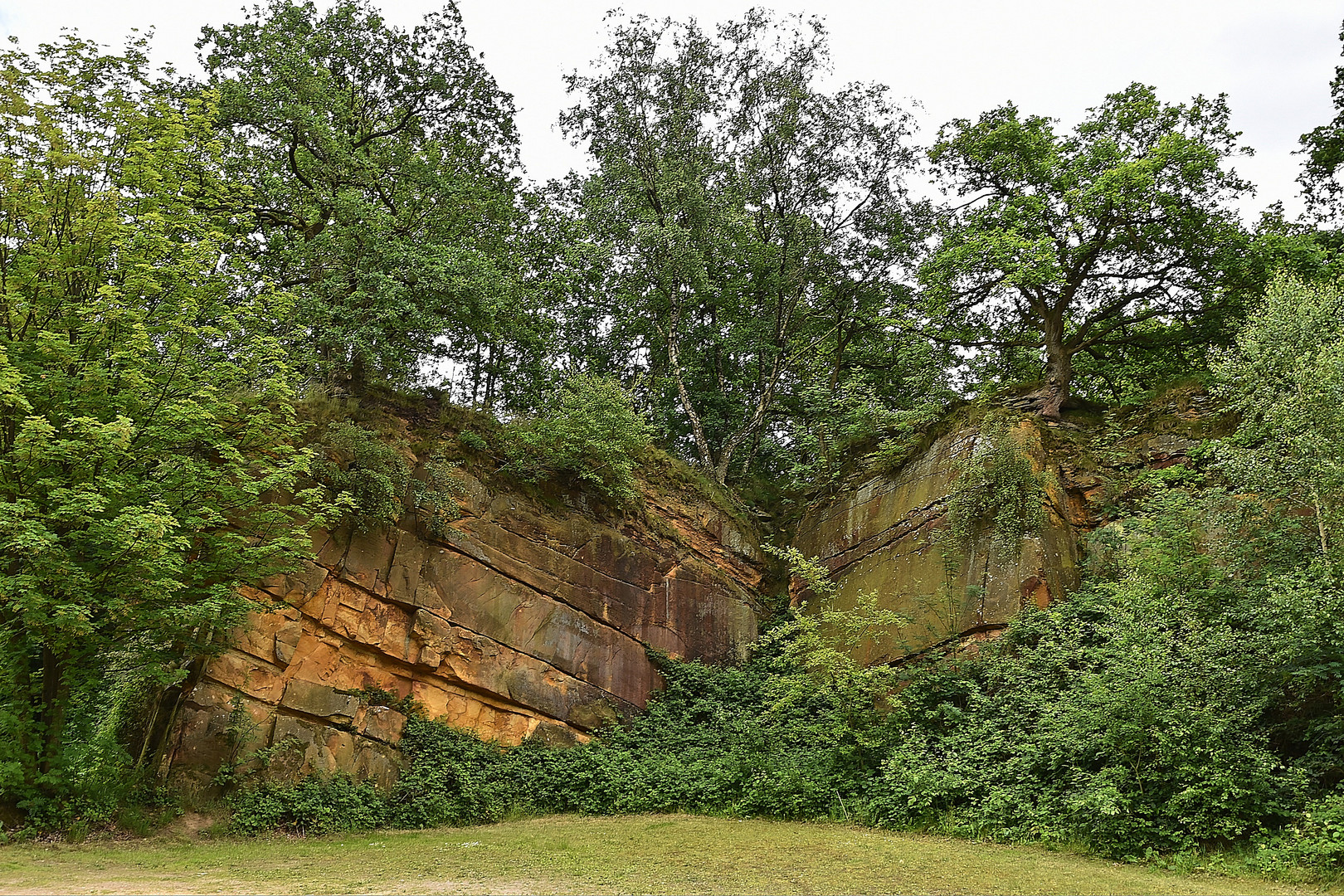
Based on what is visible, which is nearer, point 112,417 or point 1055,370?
point 112,417

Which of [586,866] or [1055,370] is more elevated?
[1055,370]

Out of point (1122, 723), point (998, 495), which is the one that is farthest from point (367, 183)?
point (1122, 723)

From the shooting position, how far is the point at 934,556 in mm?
16500

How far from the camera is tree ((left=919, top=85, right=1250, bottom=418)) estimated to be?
17859 millimetres

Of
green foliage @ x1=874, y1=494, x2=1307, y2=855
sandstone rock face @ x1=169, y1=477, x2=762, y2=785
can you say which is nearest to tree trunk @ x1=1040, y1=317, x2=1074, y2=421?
green foliage @ x1=874, y1=494, x2=1307, y2=855

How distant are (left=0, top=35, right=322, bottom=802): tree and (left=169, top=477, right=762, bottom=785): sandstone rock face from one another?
1278 millimetres

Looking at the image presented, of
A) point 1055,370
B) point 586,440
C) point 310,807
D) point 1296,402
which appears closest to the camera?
point 1296,402

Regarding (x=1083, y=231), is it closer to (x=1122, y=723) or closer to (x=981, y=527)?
(x=981, y=527)

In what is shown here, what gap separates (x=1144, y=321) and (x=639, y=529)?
45.3 ft

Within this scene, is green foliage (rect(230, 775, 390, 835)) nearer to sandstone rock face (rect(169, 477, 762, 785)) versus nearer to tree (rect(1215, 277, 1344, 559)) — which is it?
sandstone rock face (rect(169, 477, 762, 785))

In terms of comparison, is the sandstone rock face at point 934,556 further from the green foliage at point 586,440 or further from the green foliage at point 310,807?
the green foliage at point 310,807

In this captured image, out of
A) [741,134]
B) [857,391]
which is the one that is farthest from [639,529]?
[741,134]

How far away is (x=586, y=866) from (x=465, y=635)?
6211mm

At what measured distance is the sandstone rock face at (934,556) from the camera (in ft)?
49.4
